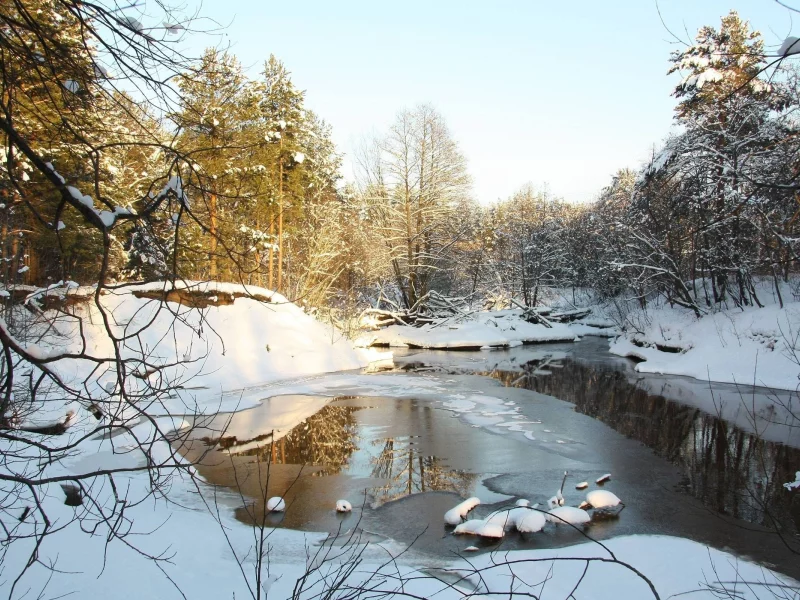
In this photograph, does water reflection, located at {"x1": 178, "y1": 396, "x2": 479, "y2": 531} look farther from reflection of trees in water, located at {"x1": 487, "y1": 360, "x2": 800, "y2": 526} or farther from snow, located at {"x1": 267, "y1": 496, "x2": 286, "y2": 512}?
reflection of trees in water, located at {"x1": 487, "y1": 360, "x2": 800, "y2": 526}

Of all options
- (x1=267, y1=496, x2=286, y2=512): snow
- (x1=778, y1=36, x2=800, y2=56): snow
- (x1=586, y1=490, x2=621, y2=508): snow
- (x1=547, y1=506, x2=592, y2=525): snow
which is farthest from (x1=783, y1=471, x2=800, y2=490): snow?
(x1=778, y1=36, x2=800, y2=56): snow

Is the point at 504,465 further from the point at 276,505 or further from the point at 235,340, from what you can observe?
the point at 235,340

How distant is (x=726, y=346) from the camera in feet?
57.4

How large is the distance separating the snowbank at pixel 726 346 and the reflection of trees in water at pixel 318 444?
8.71 metres

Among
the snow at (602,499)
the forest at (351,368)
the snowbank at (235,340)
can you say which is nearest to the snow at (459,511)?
the forest at (351,368)

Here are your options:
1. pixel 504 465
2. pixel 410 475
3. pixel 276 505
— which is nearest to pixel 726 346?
pixel 504 465

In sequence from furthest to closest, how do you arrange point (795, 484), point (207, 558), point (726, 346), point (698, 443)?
point (726, 346)
point (698, 443)
point (795, 484)
point (207, 558)

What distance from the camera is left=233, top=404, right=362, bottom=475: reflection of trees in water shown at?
29.6 ft

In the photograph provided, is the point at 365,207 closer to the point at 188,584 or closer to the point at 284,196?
the point at 284,196

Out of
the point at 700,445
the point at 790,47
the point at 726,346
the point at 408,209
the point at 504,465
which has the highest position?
the point at 408,209

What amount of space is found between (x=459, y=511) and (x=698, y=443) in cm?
568

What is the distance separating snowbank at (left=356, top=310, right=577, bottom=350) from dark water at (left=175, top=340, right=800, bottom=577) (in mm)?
12737

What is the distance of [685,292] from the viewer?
70.2 ft

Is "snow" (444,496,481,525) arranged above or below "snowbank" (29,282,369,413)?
below
